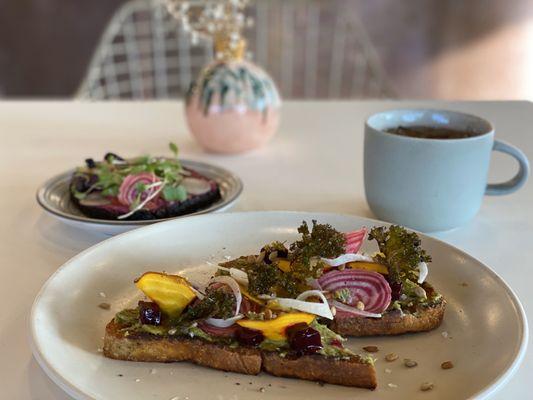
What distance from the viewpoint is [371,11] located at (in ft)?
12.3

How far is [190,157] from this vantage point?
4.23ft

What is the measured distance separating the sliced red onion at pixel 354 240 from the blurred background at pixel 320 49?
2357mm

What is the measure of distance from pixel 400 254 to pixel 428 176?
226mm

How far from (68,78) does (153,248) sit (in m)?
3.22

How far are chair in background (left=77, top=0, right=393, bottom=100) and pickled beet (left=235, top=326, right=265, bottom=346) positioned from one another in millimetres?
2490

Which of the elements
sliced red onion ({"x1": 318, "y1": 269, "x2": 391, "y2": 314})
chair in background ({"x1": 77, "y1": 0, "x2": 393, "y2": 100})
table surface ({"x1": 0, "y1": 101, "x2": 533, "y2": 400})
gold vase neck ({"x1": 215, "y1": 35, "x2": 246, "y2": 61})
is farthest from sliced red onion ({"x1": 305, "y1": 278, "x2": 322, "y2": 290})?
chair in background ({"x1": 77, "y1": 0, "x2": 393, "y2": 100})

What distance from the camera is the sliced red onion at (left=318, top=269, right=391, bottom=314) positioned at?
68 cm

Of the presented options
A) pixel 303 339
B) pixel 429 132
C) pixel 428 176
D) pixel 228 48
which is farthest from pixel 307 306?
pixel 228 48

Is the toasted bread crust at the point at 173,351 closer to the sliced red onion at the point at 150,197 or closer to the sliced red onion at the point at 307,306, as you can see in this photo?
the sliced red onion at the point at 307,306

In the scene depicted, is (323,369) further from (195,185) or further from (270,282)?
(195,185)

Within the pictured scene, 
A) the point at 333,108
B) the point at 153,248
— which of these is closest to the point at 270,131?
the point at 333,108

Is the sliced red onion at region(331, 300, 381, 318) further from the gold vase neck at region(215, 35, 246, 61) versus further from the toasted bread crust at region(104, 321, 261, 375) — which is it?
the gold vase neck at region(215, 35, 246, 61)

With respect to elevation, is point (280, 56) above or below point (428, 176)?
below

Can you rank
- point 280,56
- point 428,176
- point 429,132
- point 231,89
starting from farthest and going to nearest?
point 280,56, point 231,89, point 429,132, point 428,176
